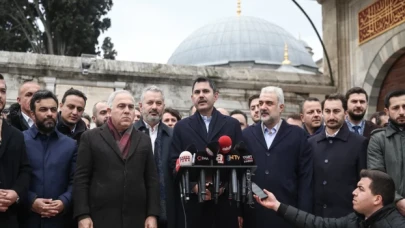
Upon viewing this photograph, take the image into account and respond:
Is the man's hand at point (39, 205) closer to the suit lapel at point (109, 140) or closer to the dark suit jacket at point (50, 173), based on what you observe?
the dark suit jacket at point (50, 173)

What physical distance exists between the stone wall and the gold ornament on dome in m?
1.48

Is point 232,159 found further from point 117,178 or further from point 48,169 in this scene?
point 48,169

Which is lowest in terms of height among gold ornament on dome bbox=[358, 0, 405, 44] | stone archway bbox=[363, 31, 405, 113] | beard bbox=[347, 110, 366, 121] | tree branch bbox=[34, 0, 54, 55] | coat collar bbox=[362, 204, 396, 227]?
coat collar bbox=[362, 204, 396, 227]

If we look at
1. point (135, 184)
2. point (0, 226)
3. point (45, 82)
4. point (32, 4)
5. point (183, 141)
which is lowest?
point (0, 226)

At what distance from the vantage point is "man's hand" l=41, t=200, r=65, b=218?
13.9 ft

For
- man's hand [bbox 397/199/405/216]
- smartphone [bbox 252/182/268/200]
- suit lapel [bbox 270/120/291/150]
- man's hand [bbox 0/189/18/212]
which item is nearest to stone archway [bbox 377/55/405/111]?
suit lapel [bbox 270/120/291/150]

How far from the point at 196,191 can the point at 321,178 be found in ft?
4.21

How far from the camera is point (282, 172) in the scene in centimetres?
466

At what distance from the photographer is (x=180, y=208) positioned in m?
4.58

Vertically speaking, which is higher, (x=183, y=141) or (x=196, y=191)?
(x=183, y=141)

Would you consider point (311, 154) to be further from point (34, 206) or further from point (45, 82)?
point (45, 82)

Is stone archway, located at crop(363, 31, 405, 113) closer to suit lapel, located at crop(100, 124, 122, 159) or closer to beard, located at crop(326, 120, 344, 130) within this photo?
beard, located at crop(326, 120, 344, 130)

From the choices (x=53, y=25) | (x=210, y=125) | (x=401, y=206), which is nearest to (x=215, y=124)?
(x=210, y=125)

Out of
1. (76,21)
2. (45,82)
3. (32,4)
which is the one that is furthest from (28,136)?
(32,4)
